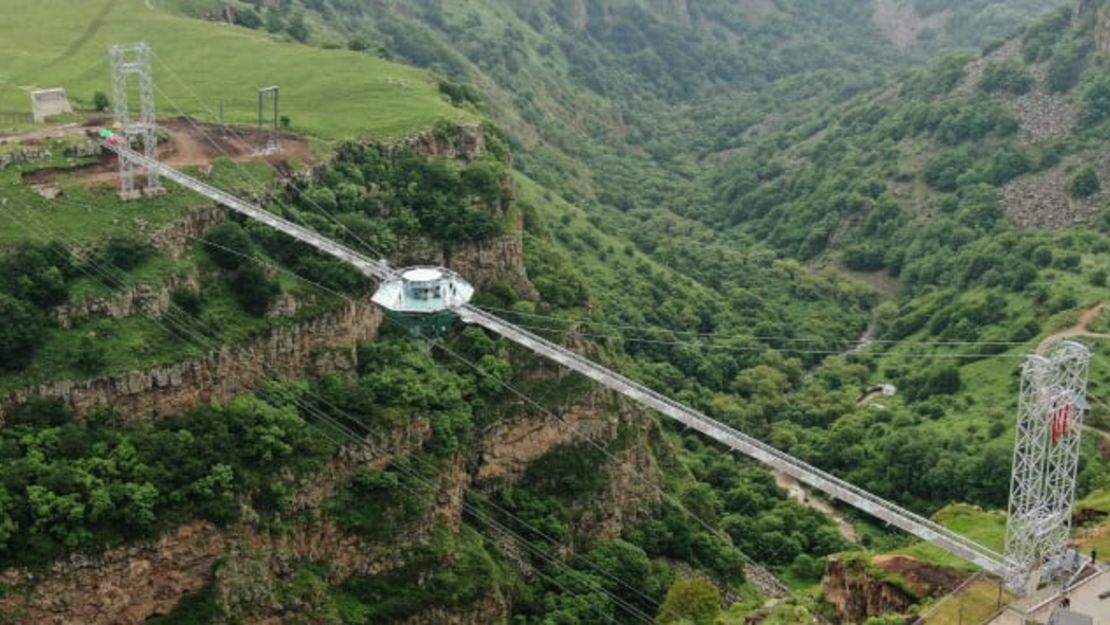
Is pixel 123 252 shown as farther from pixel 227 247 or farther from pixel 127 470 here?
pixel 127 470

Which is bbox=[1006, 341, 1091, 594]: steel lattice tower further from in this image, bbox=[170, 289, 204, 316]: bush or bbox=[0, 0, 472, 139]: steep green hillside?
bbox=[0, 0, 472, 139]: steep green hillside

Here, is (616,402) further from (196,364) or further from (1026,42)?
(1026,42)

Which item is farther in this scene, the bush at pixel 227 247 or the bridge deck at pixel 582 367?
the bush at pixel 227 247

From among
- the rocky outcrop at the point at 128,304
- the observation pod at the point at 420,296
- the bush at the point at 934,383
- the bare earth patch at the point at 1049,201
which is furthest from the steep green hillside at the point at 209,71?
the bare earth patch at the point at 1049,201

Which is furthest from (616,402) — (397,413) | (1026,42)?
(1026,42)

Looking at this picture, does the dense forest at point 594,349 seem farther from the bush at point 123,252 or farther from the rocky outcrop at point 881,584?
the rocky outcrop at point 881,584

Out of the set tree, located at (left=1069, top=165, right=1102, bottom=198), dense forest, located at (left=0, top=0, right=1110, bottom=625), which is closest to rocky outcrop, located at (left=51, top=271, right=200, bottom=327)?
dense forest, located at (left=0, top=0, right=1110, bottom=625)

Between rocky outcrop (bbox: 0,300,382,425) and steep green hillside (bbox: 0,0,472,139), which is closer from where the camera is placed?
rocky outcrop (bbox: 0,300,382,425)
